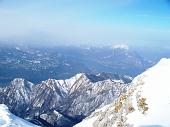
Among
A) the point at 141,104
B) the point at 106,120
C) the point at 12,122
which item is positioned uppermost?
the point at 141,104

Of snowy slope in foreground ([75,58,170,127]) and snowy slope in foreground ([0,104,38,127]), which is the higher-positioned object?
snowy slope in foreground ([75,58,170,127])

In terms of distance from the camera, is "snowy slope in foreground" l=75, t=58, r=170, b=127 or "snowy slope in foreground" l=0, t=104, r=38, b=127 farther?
"snowy slope in foreground" l=0, t=104, r=38, b=127

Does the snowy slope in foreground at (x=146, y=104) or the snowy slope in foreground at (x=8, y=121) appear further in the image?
the snowy slope in foreground at (x=8, y=121)

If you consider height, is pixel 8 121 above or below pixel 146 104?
below

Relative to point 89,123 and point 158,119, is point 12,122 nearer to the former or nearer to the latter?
point 89,123

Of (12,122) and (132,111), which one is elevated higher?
(132,111)

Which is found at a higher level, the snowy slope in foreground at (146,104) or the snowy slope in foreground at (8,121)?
the snowy slope in foreground at (146,104)

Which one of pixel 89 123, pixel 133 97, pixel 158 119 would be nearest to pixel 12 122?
pixel 89 123

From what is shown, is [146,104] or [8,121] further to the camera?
[8,121]
